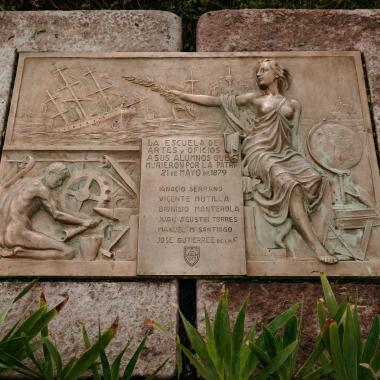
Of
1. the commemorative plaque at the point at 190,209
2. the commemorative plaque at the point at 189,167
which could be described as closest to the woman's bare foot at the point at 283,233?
the commemorative plaque at the point at 189,167

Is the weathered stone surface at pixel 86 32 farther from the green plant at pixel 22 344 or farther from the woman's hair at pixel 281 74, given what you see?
the green plant at pixel 22 344

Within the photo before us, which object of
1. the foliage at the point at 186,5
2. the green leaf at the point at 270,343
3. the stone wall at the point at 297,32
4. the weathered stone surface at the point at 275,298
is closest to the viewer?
the green leaf at the point at 270,343

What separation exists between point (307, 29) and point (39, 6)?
3020 mm

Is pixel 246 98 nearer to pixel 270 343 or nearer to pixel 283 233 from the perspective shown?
pixel 283 233

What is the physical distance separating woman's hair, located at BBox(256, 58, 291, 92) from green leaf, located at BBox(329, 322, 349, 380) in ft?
8.65

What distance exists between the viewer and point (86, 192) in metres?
4.13

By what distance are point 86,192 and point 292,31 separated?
8.99 ft

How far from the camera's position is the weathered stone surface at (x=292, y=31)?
4.92m

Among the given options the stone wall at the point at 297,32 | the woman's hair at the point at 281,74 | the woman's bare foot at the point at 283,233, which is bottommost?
the woman's bare foot at the point at 283,233

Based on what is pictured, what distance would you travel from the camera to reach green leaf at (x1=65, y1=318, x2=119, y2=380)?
274cm

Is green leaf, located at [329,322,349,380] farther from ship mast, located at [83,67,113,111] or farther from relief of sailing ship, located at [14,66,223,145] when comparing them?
ship mast, located at [83,67,113,111]

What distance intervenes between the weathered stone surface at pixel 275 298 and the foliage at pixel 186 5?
3.07 m

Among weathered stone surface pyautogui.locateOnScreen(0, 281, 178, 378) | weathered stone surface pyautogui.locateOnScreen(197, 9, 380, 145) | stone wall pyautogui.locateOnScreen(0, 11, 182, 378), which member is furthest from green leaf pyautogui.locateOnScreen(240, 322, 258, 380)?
weathered stone surface pyautogui.locateOnScreen(197, 9, 380, 145)

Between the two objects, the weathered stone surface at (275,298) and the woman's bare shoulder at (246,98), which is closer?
the weathered stone surface at (275,298)
